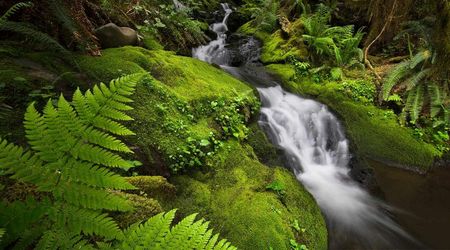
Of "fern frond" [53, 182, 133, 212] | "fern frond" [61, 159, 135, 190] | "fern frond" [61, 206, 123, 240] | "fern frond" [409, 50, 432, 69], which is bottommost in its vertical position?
"fern frond" [61, 206, 123, 240]

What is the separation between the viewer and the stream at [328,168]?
14.4 ft

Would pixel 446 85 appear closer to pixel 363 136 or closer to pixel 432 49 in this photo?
pixel 432 49

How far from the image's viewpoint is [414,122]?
6691mm

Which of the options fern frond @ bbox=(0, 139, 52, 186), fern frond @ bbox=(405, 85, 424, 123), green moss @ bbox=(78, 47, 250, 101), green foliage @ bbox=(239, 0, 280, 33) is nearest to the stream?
green moss @ bbox=(78, 47, 250, 101)

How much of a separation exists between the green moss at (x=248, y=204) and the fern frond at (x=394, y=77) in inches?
160

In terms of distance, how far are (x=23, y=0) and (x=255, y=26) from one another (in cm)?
857

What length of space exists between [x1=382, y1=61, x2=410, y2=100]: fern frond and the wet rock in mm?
5570


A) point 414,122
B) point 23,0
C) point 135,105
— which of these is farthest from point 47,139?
point 414,122

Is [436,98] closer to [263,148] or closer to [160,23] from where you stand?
[263,148]

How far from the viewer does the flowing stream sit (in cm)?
438

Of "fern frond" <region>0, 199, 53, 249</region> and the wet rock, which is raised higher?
the wet rock

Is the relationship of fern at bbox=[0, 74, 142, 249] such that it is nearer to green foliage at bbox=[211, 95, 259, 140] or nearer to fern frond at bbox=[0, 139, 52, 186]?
fern frond at bbox=[0, 139, 52, 186]

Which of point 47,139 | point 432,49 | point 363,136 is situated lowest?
point 363,136

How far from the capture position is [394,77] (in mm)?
6965
